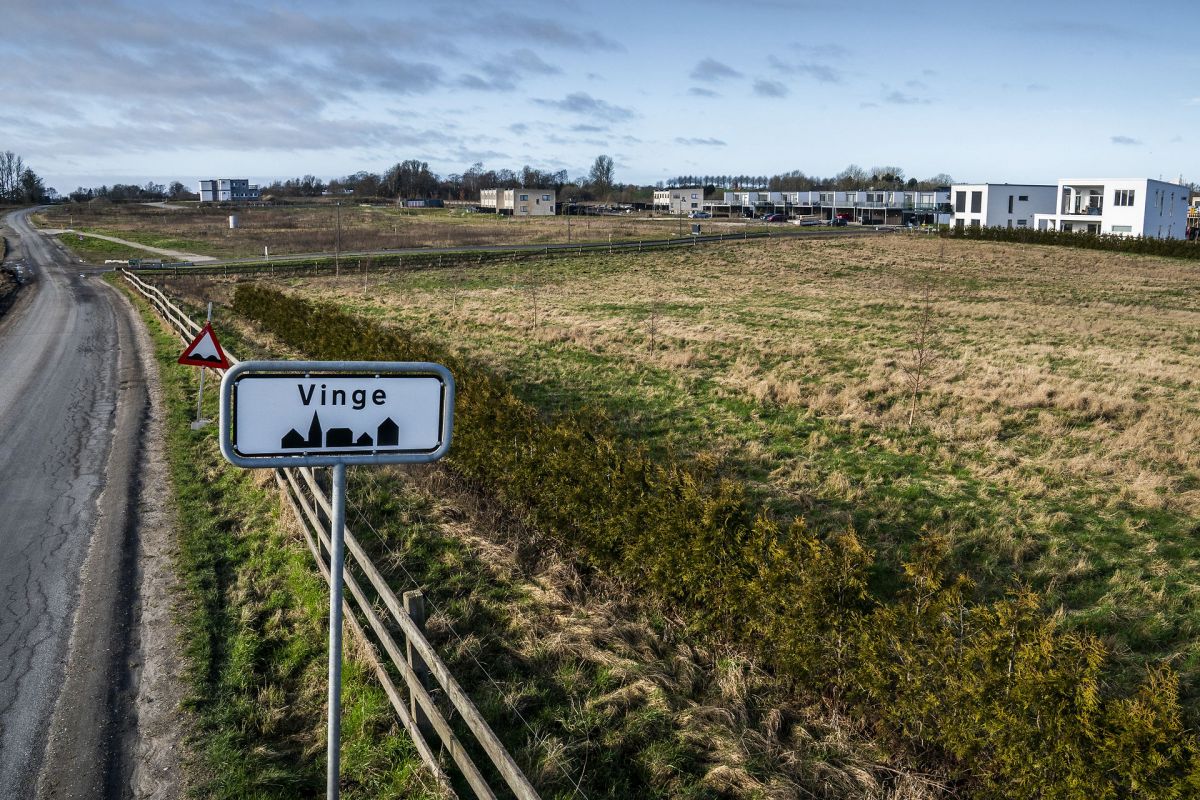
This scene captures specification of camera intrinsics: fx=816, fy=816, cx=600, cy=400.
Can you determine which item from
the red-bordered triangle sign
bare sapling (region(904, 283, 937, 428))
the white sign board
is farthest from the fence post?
bare sapling (region(904, 283, 937, 428))

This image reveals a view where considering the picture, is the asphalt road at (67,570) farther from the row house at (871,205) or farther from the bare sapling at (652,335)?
the row house at (871,205)

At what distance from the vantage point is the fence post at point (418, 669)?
585 cm

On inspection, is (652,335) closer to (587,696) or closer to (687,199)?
(587,696)

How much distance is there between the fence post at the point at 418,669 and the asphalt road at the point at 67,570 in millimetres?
2052

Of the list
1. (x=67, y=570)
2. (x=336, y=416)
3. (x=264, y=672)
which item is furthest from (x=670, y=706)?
(x=67, y=570)

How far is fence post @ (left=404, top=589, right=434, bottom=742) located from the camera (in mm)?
5852

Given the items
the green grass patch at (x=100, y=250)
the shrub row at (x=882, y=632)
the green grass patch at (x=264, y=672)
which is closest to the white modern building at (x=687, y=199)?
the green grass patch at (x=100, y=250)

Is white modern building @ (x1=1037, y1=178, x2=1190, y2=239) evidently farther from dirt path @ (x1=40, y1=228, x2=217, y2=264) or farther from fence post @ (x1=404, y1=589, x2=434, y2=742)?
fence post @ (x1=404, y1=589, x2=434, y2=742)

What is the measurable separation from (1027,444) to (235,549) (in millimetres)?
13156

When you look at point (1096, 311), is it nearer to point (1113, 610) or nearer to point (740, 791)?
point (1113, 610)

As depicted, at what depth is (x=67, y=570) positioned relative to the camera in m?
9.05

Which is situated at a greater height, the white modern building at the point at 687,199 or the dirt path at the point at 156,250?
the white modern building at the point at 687,199

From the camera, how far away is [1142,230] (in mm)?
74875

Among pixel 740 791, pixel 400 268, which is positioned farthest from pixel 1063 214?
pixel 740 791
